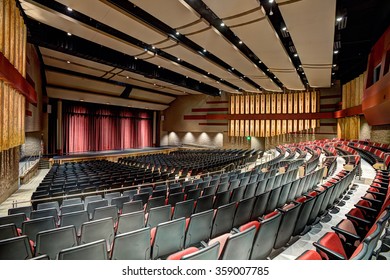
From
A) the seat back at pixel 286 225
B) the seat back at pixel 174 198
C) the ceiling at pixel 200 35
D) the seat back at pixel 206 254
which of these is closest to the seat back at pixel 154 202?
the seat back at pixel 174 198

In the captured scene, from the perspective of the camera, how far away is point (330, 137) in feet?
50.1

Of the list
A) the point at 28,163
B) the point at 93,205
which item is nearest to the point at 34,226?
the point at 93,205

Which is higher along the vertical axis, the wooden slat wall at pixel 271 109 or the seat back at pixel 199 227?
the wooden slat wall at pixel 271 109

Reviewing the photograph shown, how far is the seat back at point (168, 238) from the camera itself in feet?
7.40

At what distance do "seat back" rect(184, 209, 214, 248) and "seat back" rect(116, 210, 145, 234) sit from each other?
0.69 meters

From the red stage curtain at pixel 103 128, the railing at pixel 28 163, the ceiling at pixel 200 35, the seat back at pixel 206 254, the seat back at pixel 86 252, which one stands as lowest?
the railing at pixel 28 163

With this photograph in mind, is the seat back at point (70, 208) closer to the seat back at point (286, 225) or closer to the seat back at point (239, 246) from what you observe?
the seat back at point (239, 246)

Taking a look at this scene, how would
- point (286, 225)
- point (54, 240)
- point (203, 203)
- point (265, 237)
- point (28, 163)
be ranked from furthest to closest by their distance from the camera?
point (28, 163) < point (203, 203) < point (286, 225) < point (54, 240) < point (265, 237)

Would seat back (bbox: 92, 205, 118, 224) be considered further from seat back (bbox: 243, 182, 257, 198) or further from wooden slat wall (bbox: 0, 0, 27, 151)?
wooden slat wall (bbox: 0, 0, 27, 151)

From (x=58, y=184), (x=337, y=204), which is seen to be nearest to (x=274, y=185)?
(x=337, y=204)

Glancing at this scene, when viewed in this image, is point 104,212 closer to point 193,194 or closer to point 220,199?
point 193,194

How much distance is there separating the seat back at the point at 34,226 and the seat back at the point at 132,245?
1386 mm

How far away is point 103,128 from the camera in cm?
1738

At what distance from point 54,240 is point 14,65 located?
5.44 meters
